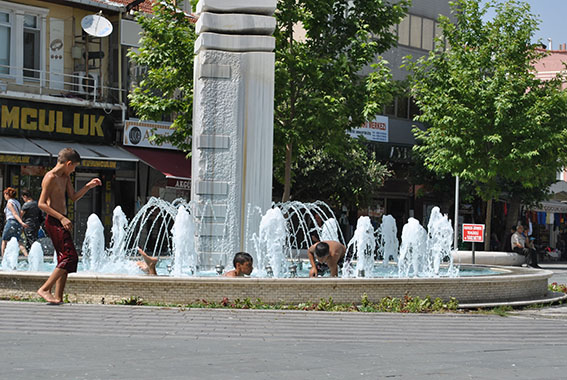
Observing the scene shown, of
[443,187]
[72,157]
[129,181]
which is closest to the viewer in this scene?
[72,157]

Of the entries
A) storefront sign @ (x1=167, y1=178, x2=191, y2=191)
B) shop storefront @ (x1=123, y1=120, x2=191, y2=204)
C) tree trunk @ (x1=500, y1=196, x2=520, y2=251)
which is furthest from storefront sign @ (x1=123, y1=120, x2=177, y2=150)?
tree trunk @ (x1=500, y1=196, x2=520, y2=251)

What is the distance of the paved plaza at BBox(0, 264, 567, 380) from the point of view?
733cm

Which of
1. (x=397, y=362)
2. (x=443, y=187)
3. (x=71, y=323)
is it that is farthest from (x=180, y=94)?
(x=397, y=362)

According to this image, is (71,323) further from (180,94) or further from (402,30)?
(402,30)

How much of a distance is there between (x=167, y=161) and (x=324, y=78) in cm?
774

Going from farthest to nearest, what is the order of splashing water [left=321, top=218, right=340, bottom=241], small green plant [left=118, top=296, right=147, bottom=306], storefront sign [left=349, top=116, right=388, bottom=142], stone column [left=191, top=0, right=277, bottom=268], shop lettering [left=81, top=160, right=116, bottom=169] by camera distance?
1. storefront sign [left=349, top=116, right=388, bottom=142]
2. shop lettering [left=81, top=160, right=116, bottom=169]
3. splashing water [left=321, top=218, right=340, bottom=241]
4. stone column [left=191, top=0, right=277, bottom=268]
5. small green plant [left=118, top=296, right=147, bottom=306]

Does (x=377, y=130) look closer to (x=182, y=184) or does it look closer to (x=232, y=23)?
(x=182, y=184)

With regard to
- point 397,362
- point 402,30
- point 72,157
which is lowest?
point 397,362

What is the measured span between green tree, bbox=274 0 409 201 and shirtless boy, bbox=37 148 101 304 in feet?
44.6

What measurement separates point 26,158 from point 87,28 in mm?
4811

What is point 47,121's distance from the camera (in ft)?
94.5

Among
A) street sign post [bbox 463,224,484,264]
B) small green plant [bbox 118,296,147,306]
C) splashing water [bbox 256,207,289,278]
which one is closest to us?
small green plant [bbox 118,296,147,306]

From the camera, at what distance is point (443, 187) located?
4025 cm

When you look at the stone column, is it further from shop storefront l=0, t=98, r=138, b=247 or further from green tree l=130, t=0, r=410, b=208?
shop storefront l=0, t=98, r=138, b=247
